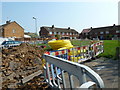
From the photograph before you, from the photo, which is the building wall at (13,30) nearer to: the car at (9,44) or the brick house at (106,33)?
the car at (9,44)

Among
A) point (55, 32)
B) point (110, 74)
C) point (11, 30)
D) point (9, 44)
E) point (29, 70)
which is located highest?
point (55, 32)

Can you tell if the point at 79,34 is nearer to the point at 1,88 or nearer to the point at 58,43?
the point at 58,43

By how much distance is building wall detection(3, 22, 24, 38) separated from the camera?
154 feet

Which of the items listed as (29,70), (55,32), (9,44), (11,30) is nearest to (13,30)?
(11,30)

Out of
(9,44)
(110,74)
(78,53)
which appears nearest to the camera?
(110,74)

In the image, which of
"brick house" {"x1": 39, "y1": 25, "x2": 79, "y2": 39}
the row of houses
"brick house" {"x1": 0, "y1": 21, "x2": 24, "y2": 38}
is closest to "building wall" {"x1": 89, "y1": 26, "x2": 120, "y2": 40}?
the row of houses

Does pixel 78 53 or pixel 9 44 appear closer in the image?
pixel 78 53

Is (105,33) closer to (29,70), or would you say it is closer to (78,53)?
(78,53)

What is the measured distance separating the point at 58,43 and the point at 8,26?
4462 cm

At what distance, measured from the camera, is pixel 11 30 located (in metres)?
48.5

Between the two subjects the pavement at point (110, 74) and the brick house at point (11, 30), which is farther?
the brick house at point (11, 30)

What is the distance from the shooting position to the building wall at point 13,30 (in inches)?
1853

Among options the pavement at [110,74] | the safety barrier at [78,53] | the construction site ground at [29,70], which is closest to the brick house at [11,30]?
the construction site ground at [29,70]

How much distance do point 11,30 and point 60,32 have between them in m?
33.5
